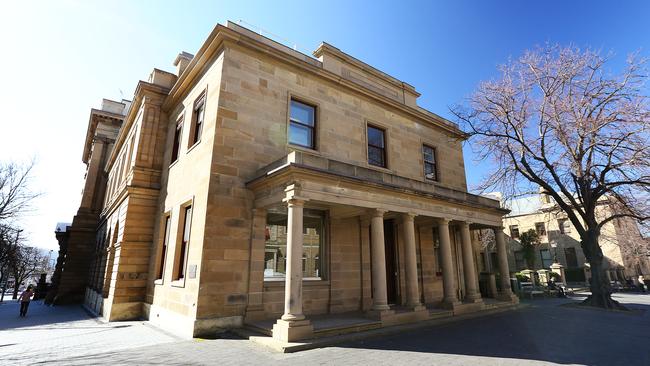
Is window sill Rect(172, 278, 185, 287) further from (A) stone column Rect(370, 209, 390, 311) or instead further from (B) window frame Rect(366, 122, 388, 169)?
(B) window frame Rect(366, 122, 388, 169)

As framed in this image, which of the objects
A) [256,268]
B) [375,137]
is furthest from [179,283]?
[375,137]

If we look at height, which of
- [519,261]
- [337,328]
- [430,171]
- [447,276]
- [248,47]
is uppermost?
[248,47]

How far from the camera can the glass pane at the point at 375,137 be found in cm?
1431

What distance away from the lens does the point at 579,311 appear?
13836mm

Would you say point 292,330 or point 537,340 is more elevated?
point 292,330

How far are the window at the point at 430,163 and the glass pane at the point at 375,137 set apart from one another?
279cm

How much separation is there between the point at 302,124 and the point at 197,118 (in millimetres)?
4095

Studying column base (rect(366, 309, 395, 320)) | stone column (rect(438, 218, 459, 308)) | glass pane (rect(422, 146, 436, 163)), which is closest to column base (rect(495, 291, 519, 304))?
stone column (rect(438, 218, 459, 308))

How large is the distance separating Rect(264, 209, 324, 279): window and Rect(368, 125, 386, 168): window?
4.11 m

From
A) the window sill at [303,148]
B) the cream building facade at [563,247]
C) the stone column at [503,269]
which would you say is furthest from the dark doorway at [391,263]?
the cream building facade at [563,247]

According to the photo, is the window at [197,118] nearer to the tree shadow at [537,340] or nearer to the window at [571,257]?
the tree shadow at [537,340]

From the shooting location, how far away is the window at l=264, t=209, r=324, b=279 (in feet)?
33.6

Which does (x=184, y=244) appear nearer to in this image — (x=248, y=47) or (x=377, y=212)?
(x=377, y=212)

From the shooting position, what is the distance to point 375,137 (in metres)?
14.5
